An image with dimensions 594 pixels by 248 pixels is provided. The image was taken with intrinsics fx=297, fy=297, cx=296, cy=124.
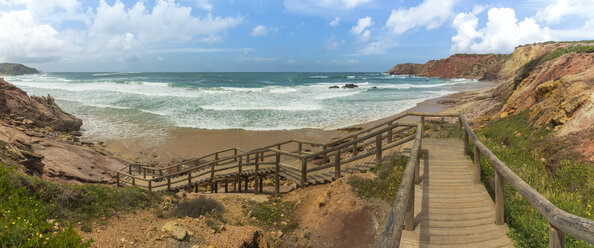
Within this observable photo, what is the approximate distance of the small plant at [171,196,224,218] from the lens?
7102mm

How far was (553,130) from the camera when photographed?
8.61m

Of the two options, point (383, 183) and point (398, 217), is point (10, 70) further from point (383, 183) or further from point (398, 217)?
point (398, 217)

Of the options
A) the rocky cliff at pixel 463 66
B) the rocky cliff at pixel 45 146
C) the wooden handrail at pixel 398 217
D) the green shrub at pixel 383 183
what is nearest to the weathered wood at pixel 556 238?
the wooden handrail at pixel 398 217

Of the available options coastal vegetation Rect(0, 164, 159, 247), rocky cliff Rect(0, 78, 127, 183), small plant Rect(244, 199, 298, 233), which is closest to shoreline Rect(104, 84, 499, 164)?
rocky cliff Rect(0, 78, 127, 183)

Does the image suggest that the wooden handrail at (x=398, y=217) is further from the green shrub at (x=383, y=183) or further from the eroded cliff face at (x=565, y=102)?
the eroded cliff face at (x=565, y=102)

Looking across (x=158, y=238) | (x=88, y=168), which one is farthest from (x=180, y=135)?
(x=158, y=238)

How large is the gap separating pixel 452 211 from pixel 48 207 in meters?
6.78

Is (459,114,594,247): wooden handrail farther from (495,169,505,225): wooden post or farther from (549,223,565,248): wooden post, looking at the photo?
(495,169,505,225): wooden post

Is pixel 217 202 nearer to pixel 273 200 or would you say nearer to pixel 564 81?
pixel 273 200

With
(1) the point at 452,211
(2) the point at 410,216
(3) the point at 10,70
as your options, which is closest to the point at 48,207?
(2) the point at 410,216

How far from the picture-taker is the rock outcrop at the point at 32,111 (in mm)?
17688

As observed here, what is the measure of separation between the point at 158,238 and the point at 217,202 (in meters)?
2.38

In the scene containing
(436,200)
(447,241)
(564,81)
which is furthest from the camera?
(564,81)

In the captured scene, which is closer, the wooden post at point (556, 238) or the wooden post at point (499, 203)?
the wooden post at point (556, 238)
